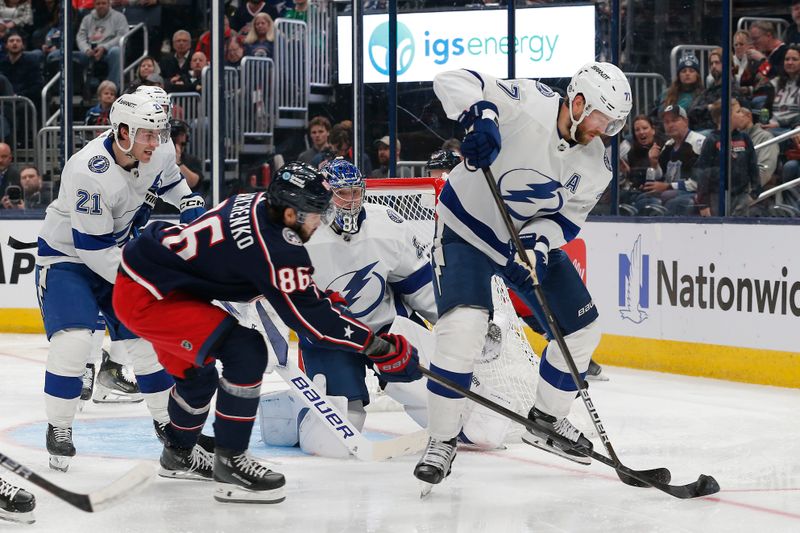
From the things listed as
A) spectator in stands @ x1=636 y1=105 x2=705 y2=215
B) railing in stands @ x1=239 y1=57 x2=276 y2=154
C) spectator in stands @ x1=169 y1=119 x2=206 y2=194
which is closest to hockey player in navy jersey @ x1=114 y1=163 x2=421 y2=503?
spectator in stands @ x1=636 y1=105 x2=705 y2=215

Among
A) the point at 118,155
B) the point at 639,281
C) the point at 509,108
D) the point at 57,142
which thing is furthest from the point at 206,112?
the point at 509,108

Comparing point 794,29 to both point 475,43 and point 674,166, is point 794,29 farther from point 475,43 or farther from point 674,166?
point 475,43

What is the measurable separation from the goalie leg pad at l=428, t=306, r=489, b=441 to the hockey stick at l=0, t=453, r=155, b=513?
83 centimetres

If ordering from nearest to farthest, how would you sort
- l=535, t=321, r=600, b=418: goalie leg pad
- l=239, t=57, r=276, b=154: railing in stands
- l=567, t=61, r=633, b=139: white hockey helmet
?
l=567, t=61, r=633, b=139: white hockey helmet
l=535, t=321, r=600, b=418: goalie leg pad
l=239, t=57, r=276, b=154: railing in stands

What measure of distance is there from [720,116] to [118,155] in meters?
3.20

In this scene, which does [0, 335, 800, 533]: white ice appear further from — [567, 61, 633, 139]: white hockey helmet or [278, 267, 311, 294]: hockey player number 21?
[567, 61, 633, 139]: white hockey helmet

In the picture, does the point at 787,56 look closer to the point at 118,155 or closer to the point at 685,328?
the point at 685,328

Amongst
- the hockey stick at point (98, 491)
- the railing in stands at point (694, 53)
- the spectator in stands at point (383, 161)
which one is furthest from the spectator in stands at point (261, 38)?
the hockey stick at point (98, 491)

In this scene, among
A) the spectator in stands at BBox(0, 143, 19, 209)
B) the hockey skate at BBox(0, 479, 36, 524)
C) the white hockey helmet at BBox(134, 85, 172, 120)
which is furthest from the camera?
the spectator in stands at BBox(0, 143, 19, 209)

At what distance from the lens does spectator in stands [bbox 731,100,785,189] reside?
5.72m

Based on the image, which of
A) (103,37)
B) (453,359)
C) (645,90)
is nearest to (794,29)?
(645,90)

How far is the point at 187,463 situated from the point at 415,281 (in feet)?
3.30

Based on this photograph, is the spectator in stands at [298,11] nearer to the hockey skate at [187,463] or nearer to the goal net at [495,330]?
the goal net at [495,330]

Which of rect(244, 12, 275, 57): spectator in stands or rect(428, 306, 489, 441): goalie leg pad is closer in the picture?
rect(428, 306, 489, 441): goalie leg pad
